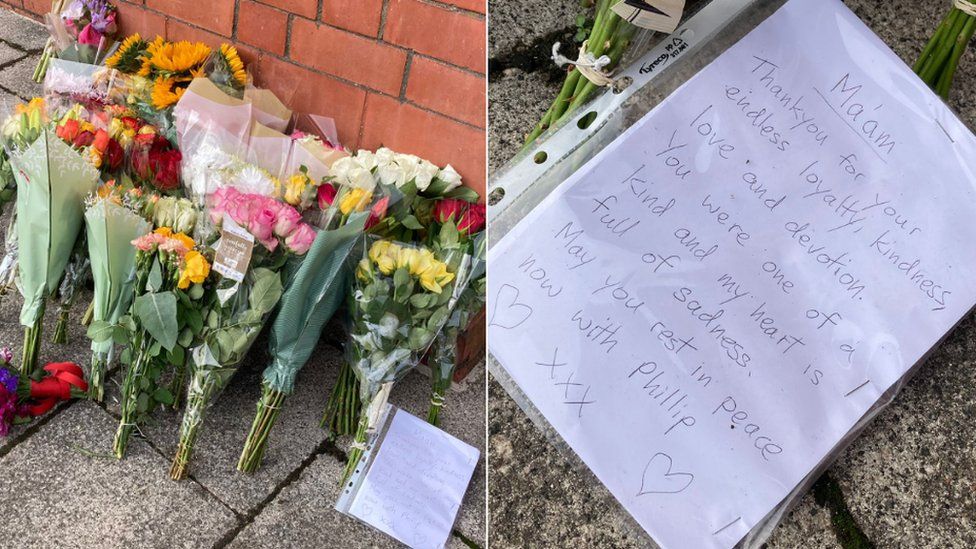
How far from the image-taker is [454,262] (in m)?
1.77

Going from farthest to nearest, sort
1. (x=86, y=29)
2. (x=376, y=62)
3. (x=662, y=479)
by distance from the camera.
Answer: (x=86, y=29) → (x=376, y=62) → (x=662, y=479)

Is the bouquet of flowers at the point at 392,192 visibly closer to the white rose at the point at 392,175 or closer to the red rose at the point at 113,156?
the white rose at the point at 392,175

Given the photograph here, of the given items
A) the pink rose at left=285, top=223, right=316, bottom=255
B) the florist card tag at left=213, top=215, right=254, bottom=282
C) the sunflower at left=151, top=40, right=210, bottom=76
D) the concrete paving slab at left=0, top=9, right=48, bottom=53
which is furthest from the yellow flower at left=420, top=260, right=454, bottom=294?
the concrete paving slab at left=0, top=9, right=48, bottom=53

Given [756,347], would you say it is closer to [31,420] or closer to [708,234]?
[708,234]

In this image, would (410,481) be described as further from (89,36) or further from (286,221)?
(89,36)

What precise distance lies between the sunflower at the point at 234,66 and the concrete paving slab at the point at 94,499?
3.27ft

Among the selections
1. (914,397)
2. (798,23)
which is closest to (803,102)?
(798,23)

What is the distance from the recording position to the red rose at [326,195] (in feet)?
6.05

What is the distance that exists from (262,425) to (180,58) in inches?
43.7

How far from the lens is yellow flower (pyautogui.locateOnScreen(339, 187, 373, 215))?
1770mm

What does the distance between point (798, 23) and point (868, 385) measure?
0.52 metres

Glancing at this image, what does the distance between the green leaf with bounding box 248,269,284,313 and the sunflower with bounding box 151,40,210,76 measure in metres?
0.91

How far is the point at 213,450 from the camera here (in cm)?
197

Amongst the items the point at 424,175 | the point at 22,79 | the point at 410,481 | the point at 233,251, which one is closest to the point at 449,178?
the point at 424,175
